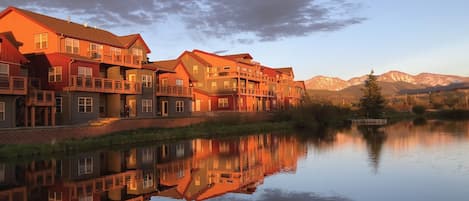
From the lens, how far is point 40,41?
4019 cm

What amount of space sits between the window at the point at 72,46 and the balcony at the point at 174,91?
11102 mm

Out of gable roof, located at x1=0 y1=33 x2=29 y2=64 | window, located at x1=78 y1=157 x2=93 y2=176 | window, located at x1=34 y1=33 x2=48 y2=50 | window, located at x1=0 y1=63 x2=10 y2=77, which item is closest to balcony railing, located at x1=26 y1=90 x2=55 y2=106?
window, located at x1=0 y1=63 x2=10 y2=77

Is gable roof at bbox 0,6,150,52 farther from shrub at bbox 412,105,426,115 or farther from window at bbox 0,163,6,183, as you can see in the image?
shrub at bbox 412,105,426,115

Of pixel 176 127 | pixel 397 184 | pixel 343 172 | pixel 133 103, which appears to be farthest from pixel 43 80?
pixel 397 184

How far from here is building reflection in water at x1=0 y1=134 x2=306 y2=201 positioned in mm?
16109

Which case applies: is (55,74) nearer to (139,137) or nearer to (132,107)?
(139,137)

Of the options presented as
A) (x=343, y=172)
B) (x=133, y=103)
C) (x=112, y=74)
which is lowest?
(x=343, y=172)

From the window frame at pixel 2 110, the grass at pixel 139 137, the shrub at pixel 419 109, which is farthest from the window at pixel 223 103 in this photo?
the shrub at pixel 419 109

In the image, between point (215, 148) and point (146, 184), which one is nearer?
point (146, 184)

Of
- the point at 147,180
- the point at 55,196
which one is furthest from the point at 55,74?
the point at 55,196

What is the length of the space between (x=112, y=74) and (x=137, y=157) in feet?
64.8

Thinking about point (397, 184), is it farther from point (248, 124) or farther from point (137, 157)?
point (248, 124)

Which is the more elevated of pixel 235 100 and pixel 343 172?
pixel 235 100

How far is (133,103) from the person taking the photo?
46.8 meters
